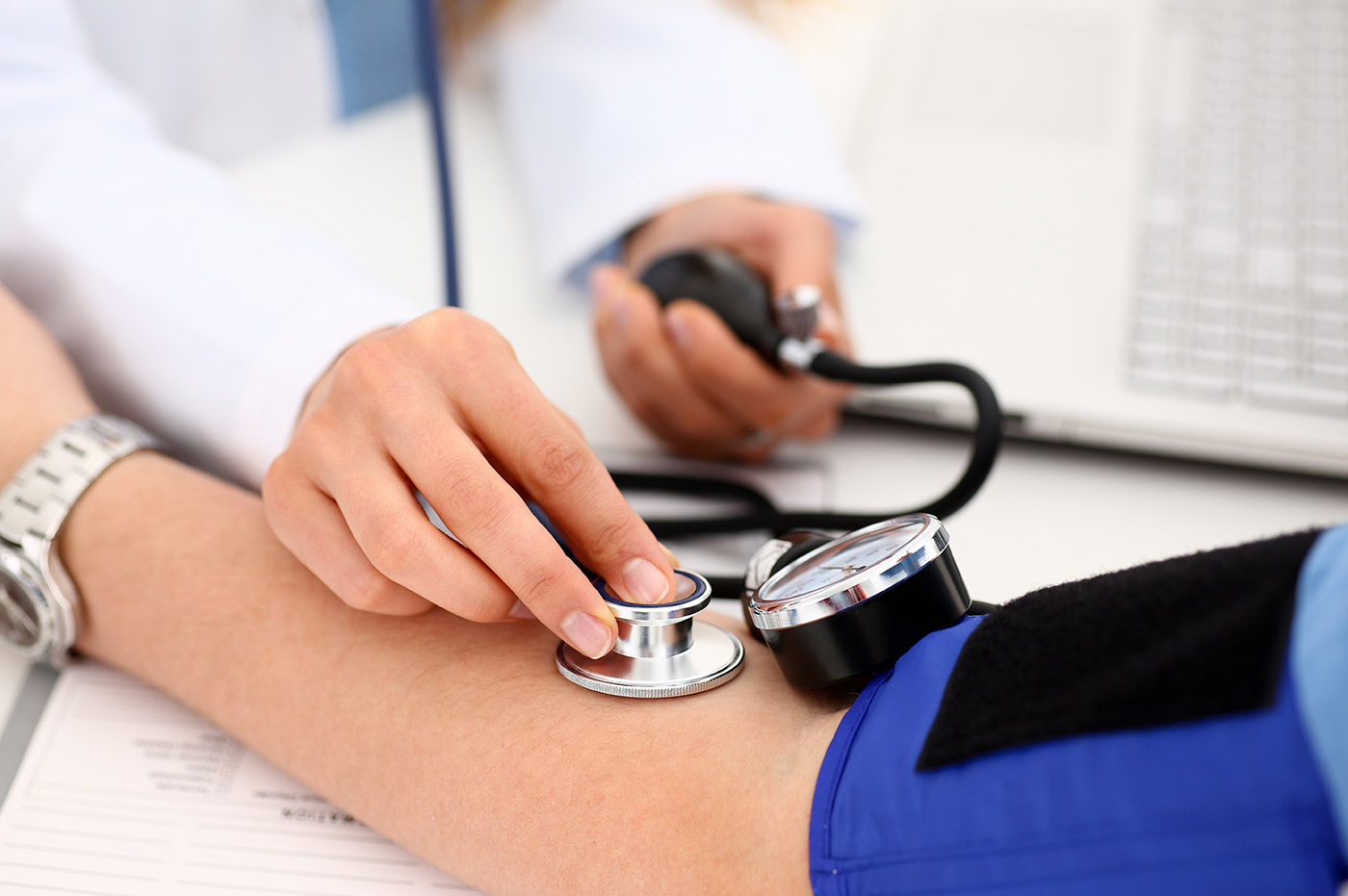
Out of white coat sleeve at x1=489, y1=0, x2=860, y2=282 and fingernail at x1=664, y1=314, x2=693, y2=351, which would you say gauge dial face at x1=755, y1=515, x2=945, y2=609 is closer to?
fingernail at x1=664, y1=314, x2=693, y2=351

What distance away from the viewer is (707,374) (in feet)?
2.44

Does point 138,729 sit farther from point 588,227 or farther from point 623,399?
point 588,227

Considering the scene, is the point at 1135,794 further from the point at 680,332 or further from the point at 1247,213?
the point at 1247,213

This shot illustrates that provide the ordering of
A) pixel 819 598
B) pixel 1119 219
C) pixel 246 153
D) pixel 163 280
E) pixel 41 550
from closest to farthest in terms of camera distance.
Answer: pixel 819 598 → pixel 41 550 → pixel 163 280 → pixel 1119 219 → pixel 246 153

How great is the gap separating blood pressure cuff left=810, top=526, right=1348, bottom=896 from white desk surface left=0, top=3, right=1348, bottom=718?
17 centimetres

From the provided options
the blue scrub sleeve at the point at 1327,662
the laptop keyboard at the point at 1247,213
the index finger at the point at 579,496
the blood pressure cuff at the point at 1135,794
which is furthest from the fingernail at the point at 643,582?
the laptop keyboard at the point at 1247,213

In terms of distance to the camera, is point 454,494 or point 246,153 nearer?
point 454,494

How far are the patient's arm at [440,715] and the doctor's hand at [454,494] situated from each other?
3 cm

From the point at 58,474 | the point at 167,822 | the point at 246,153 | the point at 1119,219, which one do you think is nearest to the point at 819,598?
the point at 167,822

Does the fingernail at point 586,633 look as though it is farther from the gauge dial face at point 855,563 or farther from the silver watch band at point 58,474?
the silver watch band at point 58,474

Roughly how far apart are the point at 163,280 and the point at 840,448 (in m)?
0.50

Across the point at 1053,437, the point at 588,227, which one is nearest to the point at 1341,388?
the point at 1053,437

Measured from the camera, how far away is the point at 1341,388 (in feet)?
2.41

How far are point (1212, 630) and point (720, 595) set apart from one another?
0.96ft
